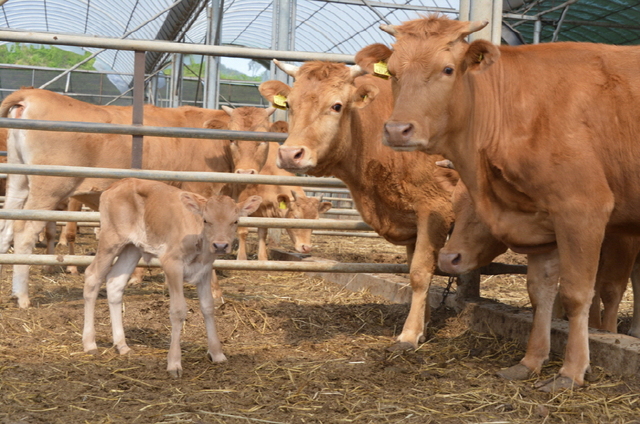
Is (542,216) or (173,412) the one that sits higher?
(542,216)

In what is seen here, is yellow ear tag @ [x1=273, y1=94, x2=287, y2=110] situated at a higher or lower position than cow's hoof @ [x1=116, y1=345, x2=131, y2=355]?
higher

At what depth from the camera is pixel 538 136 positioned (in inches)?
158

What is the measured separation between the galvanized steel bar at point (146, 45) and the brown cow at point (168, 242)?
3.77 ft

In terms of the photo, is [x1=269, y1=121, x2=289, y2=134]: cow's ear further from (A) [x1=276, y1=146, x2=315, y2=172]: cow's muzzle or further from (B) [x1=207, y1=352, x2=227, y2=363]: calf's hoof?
(B) [x1=207, y1=352, x2=227, y2=363]: calf's hoof

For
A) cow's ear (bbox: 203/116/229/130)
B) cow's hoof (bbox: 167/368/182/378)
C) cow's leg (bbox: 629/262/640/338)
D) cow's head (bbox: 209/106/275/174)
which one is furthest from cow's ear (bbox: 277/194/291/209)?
cow's hoof (bbox: 167/368/182/378)

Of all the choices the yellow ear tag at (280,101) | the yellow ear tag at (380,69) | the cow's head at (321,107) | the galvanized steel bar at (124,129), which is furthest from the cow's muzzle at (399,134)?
the galvanized steel bar at (124,129)

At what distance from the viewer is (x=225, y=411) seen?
3357 millimetres

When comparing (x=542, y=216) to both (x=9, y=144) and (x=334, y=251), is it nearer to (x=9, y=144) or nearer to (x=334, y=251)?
(x=9, y=144)

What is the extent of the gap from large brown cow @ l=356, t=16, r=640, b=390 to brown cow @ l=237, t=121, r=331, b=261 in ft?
17.0

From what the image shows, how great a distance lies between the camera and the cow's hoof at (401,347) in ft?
15.4

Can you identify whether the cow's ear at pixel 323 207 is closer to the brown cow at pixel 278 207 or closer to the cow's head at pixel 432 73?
the brown cow at pixel 278 207

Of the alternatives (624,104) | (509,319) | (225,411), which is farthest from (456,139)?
(225,411)

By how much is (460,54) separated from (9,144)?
4.55 m

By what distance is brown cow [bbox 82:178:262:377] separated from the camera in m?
4.33
